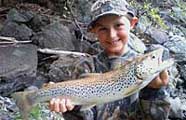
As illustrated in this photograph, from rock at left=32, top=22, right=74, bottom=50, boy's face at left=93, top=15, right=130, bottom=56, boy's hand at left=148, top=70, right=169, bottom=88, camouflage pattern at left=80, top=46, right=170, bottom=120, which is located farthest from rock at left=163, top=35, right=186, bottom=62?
boy's hand at left=148, top=70, right=169, bottom=88

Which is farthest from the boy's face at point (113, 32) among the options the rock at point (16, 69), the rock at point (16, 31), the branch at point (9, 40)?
the rock at point (16, 31)

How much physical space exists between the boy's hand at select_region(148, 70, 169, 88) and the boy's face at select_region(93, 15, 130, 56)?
0.35 meters

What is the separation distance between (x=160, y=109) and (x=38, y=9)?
5.72 m

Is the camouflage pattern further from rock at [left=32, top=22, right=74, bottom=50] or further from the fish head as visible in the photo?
rock at [left=32, top=22, right=74, bottom=50]

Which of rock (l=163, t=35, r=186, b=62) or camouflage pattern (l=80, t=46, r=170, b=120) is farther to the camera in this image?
rock (l=163, t=35, r=186, b=62)

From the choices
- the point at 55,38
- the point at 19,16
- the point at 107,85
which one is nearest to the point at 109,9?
the point at 107,85

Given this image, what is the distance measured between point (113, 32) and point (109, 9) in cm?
17

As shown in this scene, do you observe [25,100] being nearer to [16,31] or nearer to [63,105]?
[63,105]

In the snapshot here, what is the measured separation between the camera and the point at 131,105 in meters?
3.52

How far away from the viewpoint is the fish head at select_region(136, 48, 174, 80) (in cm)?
293

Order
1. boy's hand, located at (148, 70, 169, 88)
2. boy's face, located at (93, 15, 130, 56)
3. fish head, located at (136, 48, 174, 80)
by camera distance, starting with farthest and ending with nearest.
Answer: boy's face, located at (93, 15, 130, 56), boy's hand, located at (148, 70, 169, 88), fish head, located at (136, 48, 174, 80)

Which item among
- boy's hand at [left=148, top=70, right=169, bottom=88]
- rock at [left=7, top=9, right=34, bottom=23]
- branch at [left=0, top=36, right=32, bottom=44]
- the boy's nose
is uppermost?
the boy's nose

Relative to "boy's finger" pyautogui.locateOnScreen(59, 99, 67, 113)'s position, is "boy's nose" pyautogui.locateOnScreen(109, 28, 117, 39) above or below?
above

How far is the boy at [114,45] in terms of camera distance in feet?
11.2
